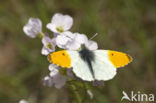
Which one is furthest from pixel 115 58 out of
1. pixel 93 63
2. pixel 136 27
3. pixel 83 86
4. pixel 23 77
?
pixel 23 77

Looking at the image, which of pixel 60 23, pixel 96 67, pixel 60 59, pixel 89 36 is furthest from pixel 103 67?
pixel 89 36

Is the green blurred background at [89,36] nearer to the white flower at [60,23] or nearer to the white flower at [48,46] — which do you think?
the white flower at [60,23]

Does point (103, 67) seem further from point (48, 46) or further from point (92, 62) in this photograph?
point (48, 46)

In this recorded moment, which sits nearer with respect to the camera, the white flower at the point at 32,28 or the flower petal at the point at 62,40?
the flower petal at the point at 62,40

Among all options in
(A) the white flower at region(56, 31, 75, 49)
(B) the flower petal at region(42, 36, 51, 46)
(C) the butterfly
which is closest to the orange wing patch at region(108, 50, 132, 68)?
(C) the butterfly

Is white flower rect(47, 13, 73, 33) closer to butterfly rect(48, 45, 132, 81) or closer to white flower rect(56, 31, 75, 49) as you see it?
white flower rect(56, 31, 75, 49)

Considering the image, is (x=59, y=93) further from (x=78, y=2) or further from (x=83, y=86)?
(x=83, y=86)

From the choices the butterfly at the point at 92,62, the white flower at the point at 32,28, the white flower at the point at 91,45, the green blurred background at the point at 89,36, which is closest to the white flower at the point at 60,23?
the white flower at the point at 32,28
